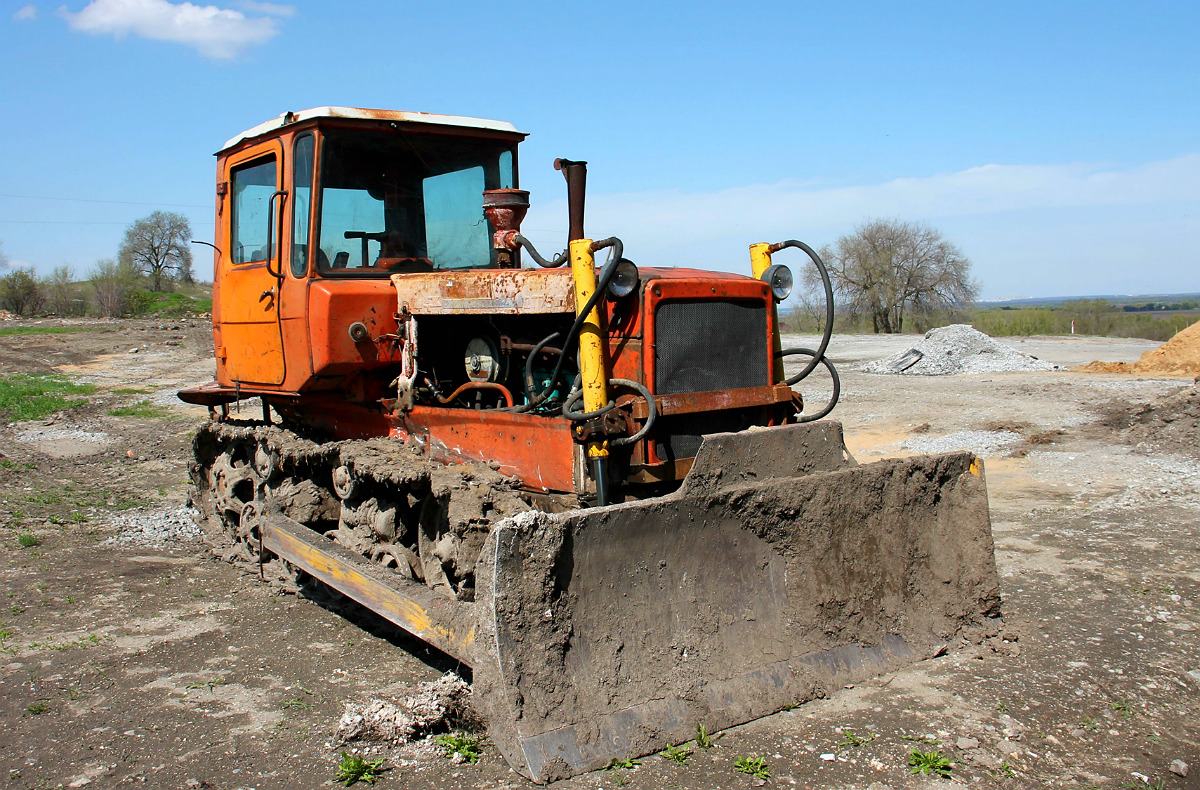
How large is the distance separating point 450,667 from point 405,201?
2.91 m

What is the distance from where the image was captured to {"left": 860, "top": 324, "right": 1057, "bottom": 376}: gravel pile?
18.7 metres

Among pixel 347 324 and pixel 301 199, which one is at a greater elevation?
pixel 301 199

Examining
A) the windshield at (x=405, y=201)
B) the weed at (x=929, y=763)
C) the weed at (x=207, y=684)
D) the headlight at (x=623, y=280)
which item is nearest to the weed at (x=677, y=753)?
the weed at (x=929, y=763)

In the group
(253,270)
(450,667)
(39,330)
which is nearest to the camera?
(450,667)

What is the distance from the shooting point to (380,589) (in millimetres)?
4316

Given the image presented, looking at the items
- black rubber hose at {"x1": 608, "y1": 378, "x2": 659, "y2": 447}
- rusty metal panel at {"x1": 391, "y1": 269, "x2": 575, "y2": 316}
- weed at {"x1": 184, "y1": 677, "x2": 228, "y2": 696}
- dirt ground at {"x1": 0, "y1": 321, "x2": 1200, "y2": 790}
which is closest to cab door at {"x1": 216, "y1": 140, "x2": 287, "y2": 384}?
rusty metal panel at {"x1": 391, "y1": 269, "x2": 575, "y2": 316}

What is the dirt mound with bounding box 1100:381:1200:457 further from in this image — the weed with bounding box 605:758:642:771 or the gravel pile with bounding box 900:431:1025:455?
the weed with bounding box 605:758:642:771

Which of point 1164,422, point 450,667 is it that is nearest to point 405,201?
point 450,667

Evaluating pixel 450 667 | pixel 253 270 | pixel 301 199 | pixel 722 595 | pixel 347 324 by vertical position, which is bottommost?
pixel 450 667

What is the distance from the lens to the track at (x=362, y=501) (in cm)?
431

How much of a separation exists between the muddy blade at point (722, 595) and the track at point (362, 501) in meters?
0.74

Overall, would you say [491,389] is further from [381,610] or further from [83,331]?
[83,331]

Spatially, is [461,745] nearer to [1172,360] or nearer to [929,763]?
[929,763]

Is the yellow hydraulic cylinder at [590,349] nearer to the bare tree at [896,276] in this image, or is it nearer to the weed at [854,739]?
the weed at [854,739]
